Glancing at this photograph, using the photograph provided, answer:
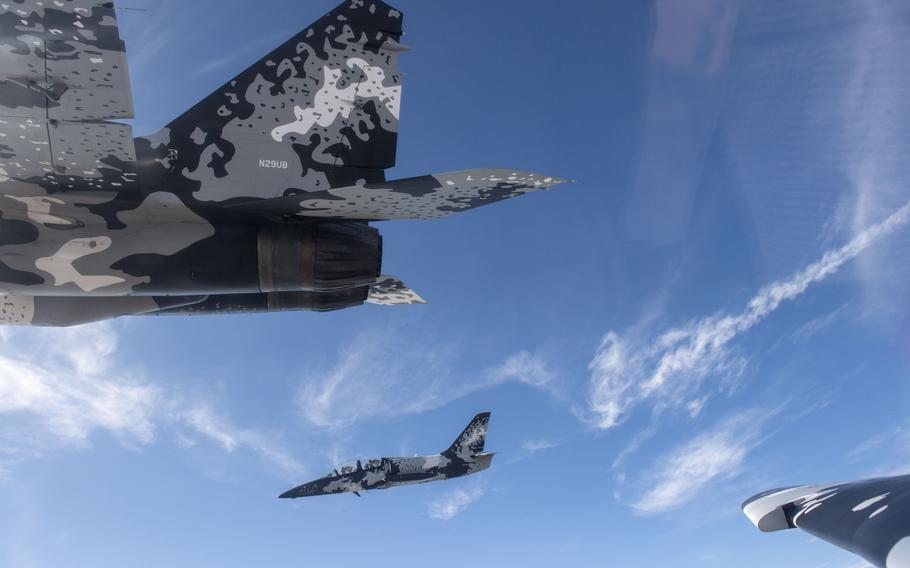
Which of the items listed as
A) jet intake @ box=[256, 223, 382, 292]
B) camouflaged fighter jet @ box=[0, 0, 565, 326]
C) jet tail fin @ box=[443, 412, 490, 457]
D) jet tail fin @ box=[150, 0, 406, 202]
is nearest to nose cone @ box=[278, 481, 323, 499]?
jet tail fin @ box=[443, 412, 490, 457]

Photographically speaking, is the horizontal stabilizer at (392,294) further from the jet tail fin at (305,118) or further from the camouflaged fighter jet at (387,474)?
the camouflaged fighter jet at (387,474)

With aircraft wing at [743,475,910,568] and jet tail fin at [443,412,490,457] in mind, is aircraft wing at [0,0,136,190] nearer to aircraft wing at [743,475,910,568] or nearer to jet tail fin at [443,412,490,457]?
aircraft wing at [743,475,910,568]

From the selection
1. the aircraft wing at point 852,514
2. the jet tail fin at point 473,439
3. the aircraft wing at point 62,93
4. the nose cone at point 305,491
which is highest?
the aircraft wing at point 62,93

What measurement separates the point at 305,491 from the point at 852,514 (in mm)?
29084

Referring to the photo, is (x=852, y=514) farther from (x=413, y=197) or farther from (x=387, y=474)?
(x=387, y=474)

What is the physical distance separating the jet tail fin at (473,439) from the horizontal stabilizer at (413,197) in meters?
27.2

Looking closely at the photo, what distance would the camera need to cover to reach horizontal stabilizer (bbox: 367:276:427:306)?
295 inches

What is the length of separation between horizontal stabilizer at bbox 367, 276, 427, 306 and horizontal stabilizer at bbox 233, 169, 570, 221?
5.87 ft

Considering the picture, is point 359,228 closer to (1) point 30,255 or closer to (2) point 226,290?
(2) point 226,290

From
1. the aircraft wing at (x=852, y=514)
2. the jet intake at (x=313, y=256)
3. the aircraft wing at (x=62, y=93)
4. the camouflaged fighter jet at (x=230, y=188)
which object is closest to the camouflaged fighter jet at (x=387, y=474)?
the camouflaged fighter jet at (x=230, y=188)

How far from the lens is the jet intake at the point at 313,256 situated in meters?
5.68

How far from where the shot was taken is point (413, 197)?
206 inches

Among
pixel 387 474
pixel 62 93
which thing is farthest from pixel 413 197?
pixel 387 474

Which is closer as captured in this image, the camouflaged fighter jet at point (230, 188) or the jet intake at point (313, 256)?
the camouflaged fighter jet at point (230, 188)
